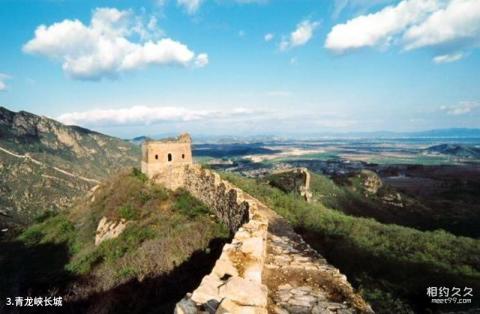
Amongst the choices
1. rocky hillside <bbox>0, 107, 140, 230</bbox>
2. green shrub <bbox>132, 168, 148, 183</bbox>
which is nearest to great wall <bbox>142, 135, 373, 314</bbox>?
green shrub <bbox>132, 168, 148, 183</bbox>

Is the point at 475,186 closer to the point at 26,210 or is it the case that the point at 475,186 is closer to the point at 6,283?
the point at 6,283

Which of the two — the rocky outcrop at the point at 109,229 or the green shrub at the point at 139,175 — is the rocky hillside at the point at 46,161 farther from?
the rocky outcrop at the point at 109,229

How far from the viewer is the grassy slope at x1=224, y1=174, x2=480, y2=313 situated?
7715 millimetres

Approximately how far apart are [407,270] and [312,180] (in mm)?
31838

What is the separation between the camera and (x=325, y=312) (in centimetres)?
545

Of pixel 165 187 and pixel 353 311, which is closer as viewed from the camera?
pixel 353 311

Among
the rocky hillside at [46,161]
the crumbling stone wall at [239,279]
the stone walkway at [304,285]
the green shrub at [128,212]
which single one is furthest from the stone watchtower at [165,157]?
the rocky hillside at [46,161]

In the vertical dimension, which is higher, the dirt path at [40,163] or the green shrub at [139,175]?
the green shrub at [139,175]

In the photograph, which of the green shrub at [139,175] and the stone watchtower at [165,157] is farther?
the green shrub at [139,175]

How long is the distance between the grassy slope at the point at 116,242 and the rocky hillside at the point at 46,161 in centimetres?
4219

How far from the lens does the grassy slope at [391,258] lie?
7.71m

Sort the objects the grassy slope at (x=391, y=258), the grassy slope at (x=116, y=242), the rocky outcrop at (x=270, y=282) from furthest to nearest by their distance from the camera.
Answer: the grassy slope at (x=116, y=242) → the grassy slope at (x=391, y=258) → the rocky outcrop at (x=270, y=282)

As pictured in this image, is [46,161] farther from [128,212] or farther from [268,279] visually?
[268,279]

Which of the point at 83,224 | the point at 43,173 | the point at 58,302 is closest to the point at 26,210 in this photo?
the point at 43,173
